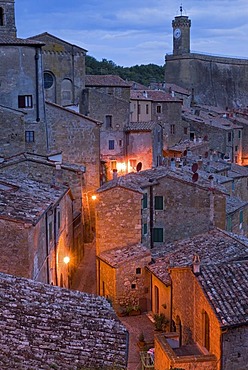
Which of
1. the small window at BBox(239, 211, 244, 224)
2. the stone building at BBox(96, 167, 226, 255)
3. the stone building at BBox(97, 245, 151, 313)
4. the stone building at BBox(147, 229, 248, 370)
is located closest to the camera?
the stone building at BBox(147, 229, 248, 370)

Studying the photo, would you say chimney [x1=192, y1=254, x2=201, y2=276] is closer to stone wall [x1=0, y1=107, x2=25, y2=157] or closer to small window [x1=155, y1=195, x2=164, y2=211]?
small window [x1=155, y1=195, x2=164, y2=211]

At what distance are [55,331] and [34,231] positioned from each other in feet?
23.9

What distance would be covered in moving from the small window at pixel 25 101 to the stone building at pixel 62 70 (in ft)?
28.2

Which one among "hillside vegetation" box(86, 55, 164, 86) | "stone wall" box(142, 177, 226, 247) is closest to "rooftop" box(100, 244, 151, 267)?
"stone wall" box(142, 177, 226, 247)

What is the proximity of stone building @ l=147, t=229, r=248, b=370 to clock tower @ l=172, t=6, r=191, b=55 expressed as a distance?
67868mm

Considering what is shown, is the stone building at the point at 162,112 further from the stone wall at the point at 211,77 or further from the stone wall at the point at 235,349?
the stone wall at the point at 235,349

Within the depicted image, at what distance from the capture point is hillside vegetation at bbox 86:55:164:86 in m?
83.2

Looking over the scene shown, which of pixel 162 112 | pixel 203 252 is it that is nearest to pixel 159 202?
pixel 203 252

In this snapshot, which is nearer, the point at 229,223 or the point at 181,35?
the point at 229,223

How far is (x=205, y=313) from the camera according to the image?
1468cm

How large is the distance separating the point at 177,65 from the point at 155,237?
204 ft

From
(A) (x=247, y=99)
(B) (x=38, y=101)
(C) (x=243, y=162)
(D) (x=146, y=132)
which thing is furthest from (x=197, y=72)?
(B) (x=38, y=101)

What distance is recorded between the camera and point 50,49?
37438mm

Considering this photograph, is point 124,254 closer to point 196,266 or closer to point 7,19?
point 196,266
